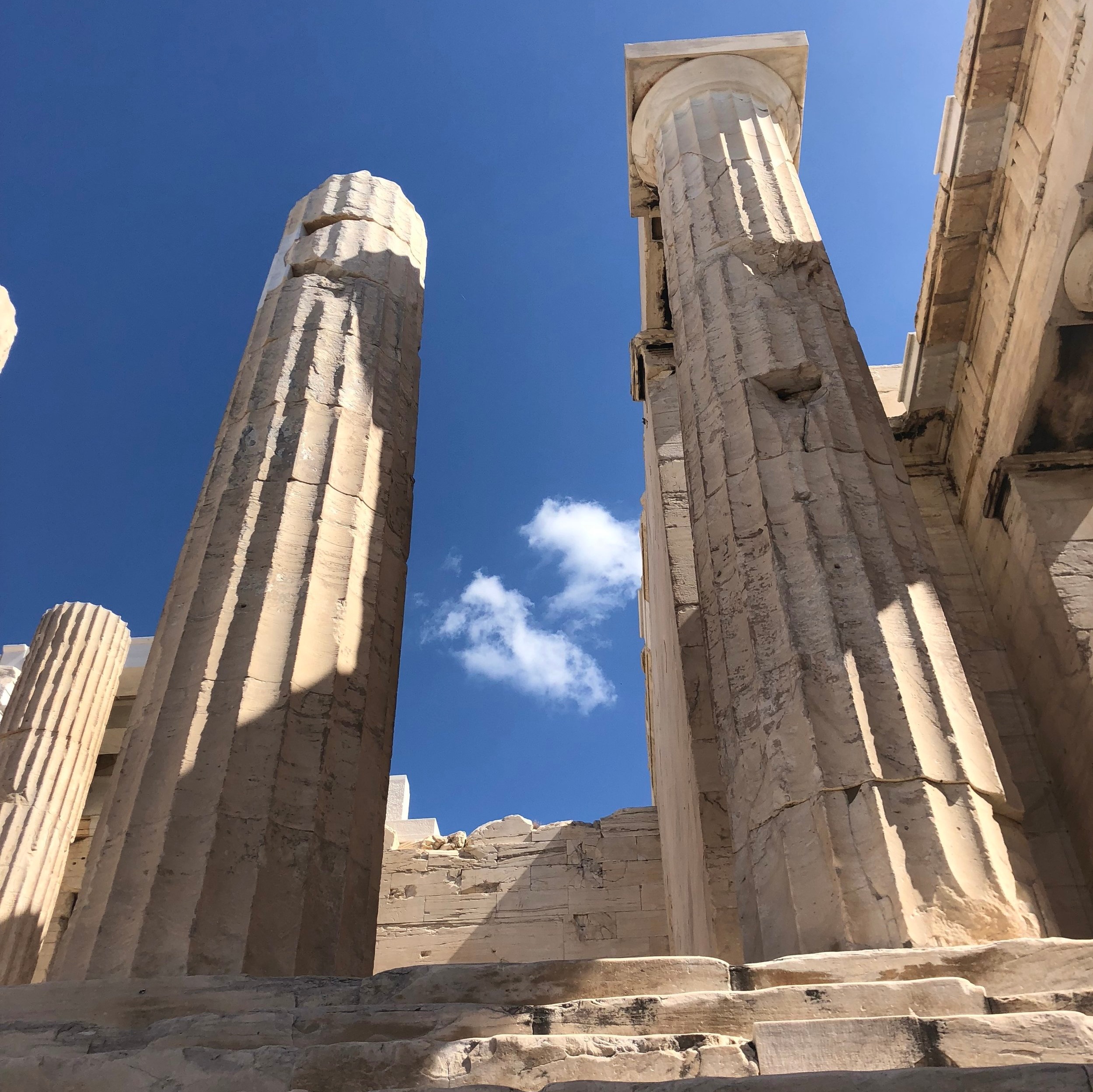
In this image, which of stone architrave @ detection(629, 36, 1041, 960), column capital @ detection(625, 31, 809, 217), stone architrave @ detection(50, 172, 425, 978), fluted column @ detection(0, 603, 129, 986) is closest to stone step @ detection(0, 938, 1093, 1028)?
stone architrave @ detection(629, 36, 1041, 960)

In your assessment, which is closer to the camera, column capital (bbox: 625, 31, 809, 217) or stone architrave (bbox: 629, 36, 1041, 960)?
stone architrave (bbox: 629, 36, 1041, 960)

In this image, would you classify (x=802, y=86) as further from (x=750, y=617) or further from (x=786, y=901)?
(x=786, y=901)

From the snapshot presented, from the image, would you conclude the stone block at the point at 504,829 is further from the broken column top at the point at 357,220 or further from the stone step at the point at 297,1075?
the stone step at the point at 297,1075

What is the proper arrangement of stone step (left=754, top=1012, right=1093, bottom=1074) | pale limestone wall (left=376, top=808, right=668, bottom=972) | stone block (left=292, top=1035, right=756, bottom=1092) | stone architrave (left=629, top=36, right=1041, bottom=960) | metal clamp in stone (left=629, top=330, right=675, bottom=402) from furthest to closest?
1. metal clamp in stone (left=629, top=330, right=675, bottom=402)
2. pale limestone wall (left=376, top=808, right=668, bottom=972)
3. stone architrave (left=629, top=36, right=1041, bottom=960)
4. stone block (left=292, top=1035, right=756, bottom=1092)
5. stone step (left=754, top=1012, right=1093, bottom=1074)

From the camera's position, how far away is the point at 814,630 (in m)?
5.20

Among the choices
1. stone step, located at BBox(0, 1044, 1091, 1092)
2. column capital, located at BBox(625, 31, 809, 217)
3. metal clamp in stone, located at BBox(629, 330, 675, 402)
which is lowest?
stone step, located at BBox(0, 1044, 1091, 1092)

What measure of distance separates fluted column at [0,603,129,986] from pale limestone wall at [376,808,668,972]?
485 centimetres

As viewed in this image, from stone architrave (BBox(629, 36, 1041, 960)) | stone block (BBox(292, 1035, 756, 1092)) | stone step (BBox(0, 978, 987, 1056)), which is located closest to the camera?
stone block (BBox(292, 1035, 756, 1092))

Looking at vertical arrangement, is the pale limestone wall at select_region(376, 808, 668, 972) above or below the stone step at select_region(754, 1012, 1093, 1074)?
above

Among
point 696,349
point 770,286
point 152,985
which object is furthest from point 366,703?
point 770,286

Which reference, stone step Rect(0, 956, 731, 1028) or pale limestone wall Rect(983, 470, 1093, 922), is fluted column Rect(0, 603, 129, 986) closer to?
stone step Rect(0, 956, 731, 1028)


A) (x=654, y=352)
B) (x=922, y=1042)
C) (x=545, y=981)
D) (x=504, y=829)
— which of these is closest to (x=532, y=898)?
(x=504, y=829)

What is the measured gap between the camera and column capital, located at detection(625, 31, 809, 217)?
10.2m

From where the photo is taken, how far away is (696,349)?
24.5 ft
